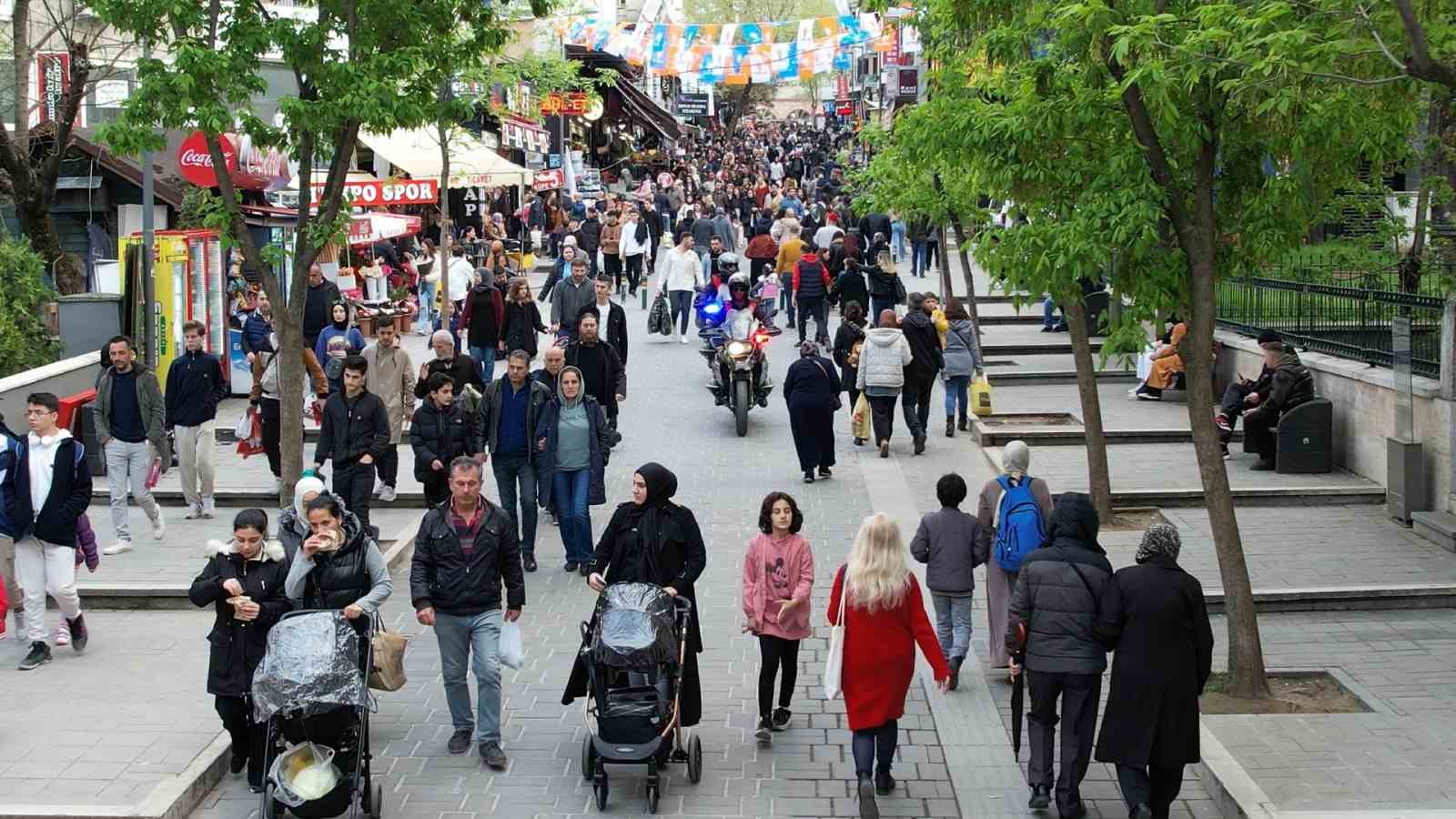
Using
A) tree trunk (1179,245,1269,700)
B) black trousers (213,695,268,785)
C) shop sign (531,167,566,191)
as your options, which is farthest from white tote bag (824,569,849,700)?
shop sign (531,167,566,191)

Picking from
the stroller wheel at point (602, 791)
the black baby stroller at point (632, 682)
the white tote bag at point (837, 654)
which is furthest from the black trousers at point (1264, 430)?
the stroller wheel at point (602, 791)

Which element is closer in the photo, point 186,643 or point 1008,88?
point 186,643

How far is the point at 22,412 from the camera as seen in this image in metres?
16.5

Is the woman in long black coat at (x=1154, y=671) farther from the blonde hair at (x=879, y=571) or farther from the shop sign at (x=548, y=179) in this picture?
the shop sign at (x=548, y=179)

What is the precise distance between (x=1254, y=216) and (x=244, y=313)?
1404 cm

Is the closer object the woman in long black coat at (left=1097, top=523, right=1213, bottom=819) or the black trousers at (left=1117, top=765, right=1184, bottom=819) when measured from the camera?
the woman in long black coat at (left=1097, top=523, right=1213, bottom=819)

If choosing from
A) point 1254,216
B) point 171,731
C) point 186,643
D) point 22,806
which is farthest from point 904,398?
point 22,806

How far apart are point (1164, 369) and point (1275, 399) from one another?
4347 mm

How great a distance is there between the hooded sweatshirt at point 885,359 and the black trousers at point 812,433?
Result: 1154 mm

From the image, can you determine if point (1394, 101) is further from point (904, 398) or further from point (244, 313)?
point (244, 313)

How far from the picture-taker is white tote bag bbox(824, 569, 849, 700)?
338 inches

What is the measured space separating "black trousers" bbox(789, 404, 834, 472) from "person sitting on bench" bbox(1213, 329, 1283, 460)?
393 cm

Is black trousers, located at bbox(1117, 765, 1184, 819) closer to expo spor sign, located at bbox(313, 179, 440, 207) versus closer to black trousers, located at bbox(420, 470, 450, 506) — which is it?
black trousers, located at bbox(420, 470, 450, 506)

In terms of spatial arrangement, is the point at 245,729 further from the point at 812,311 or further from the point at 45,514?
the point at 812,311
